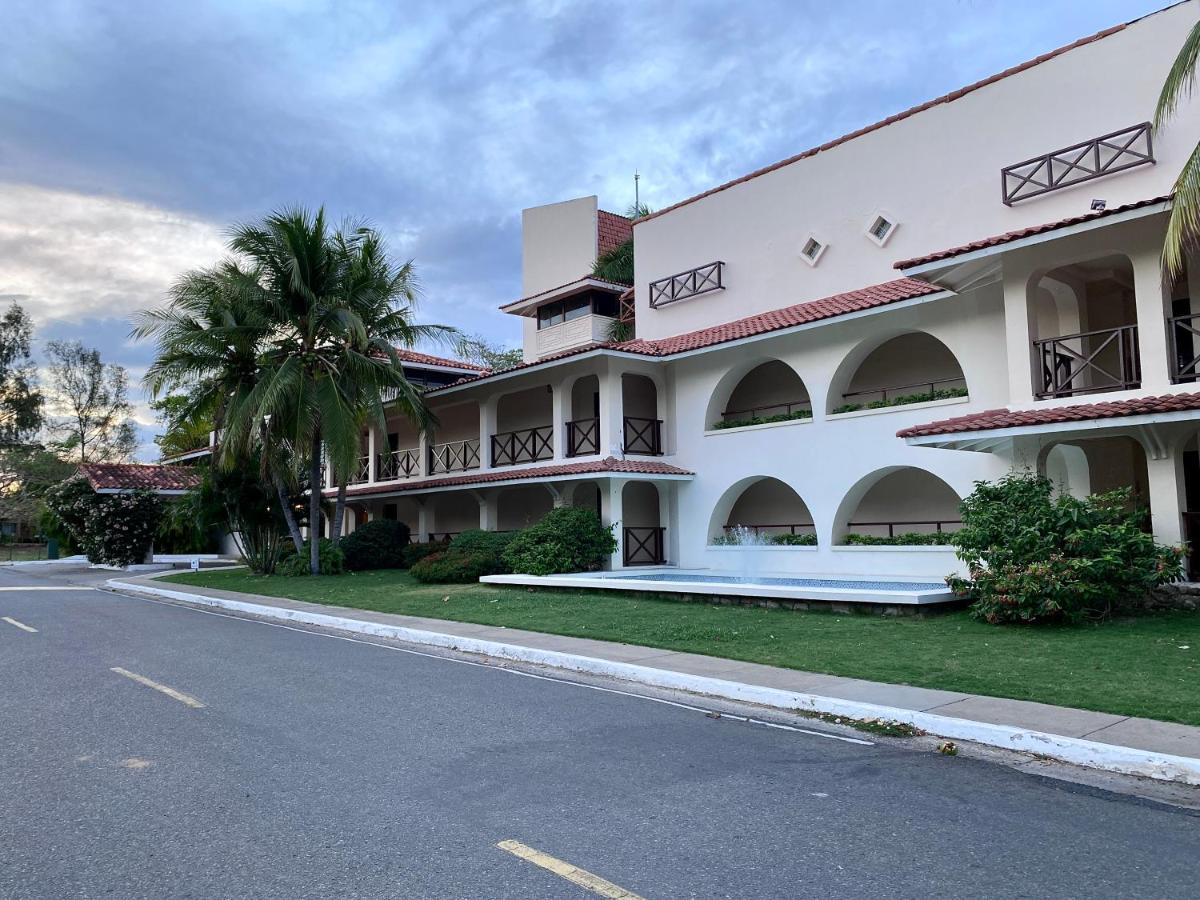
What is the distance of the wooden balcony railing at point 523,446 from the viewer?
26266 mm

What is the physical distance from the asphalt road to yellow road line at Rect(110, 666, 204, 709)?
0.08m

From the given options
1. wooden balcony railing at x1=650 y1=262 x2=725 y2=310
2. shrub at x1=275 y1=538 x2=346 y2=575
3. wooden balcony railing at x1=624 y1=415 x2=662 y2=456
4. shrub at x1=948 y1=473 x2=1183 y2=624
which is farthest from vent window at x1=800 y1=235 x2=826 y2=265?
shrub at x1=275 y1=538 x2=346 y2=575

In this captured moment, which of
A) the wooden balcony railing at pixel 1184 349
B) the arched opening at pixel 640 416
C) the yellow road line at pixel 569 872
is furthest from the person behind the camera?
the arched opening at pixel 640 416

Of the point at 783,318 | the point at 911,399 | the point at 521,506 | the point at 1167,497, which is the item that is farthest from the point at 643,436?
the point at 1167,497

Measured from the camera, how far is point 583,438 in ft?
79.6

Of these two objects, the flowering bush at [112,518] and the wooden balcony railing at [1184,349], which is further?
the flowering bush at [112,518]

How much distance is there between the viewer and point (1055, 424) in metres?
12.7

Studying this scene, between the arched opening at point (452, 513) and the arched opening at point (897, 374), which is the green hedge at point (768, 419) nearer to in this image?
the arched opening at point (897, 374)

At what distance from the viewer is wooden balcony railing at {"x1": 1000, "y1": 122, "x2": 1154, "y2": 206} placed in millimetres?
15469

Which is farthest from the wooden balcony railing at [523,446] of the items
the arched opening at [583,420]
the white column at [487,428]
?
the arched opening at [583,420]

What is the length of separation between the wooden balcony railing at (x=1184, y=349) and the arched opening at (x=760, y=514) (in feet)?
27.6

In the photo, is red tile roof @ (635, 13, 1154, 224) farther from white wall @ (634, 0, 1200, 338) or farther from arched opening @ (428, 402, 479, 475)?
arched opening @ (428, 402, 479, 475)

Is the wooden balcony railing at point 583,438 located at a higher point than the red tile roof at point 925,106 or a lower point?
lower

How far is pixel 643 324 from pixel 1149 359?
13727 millimetres
